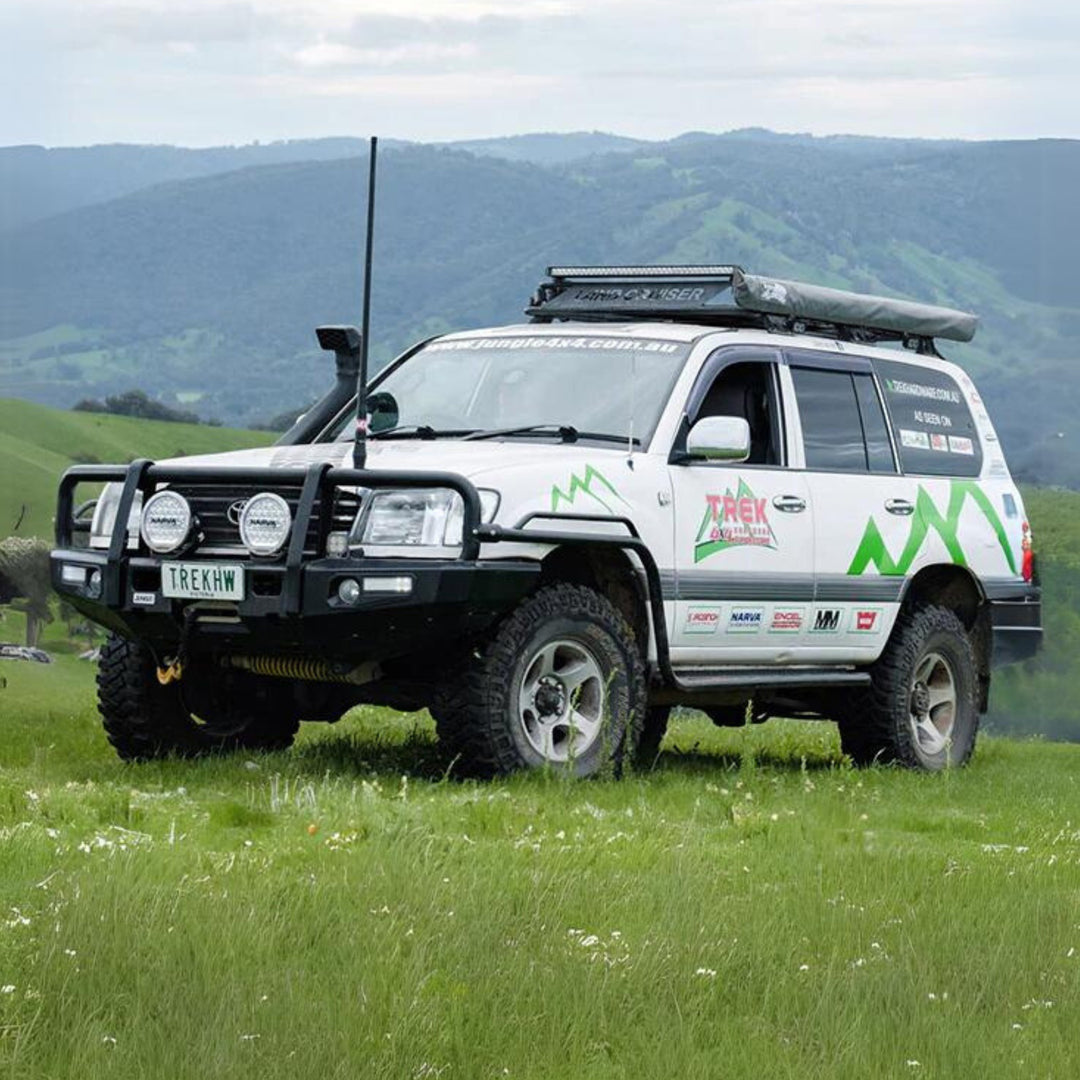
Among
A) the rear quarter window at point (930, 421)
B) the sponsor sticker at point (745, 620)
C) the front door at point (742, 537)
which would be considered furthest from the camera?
the rear quarter window at point (930, 421)

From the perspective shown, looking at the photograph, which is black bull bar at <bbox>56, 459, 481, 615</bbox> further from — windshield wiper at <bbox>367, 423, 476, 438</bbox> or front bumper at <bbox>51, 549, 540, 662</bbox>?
windshield wiper at <bbox>367, 423, 476, 438</bbox>

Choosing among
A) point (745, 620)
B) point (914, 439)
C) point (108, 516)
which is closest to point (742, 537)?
point (745, 620)

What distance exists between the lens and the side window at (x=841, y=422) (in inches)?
448

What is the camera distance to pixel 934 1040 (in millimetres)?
5227

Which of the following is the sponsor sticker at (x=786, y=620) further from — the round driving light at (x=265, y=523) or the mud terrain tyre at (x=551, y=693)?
the round driving light at (x=265, y=523)

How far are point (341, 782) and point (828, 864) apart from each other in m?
2.32

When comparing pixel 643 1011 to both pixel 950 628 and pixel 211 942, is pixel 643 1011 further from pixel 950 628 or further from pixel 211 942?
pixel 950 628

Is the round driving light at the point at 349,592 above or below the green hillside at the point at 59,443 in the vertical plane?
above

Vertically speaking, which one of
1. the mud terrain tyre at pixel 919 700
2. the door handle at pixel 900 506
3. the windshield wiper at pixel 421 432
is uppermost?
the windshield wiper at pixel 421 432

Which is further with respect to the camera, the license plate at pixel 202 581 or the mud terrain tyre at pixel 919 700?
the mud terrain tyre at pixel 919 700

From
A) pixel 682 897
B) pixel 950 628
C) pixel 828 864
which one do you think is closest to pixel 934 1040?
pixel 682 897

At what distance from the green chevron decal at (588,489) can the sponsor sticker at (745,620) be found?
3.39 feet

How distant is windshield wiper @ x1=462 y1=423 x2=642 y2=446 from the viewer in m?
10.2

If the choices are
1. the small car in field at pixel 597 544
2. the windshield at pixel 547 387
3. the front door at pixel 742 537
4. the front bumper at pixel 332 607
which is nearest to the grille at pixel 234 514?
the small car in field at pixel 597 544
